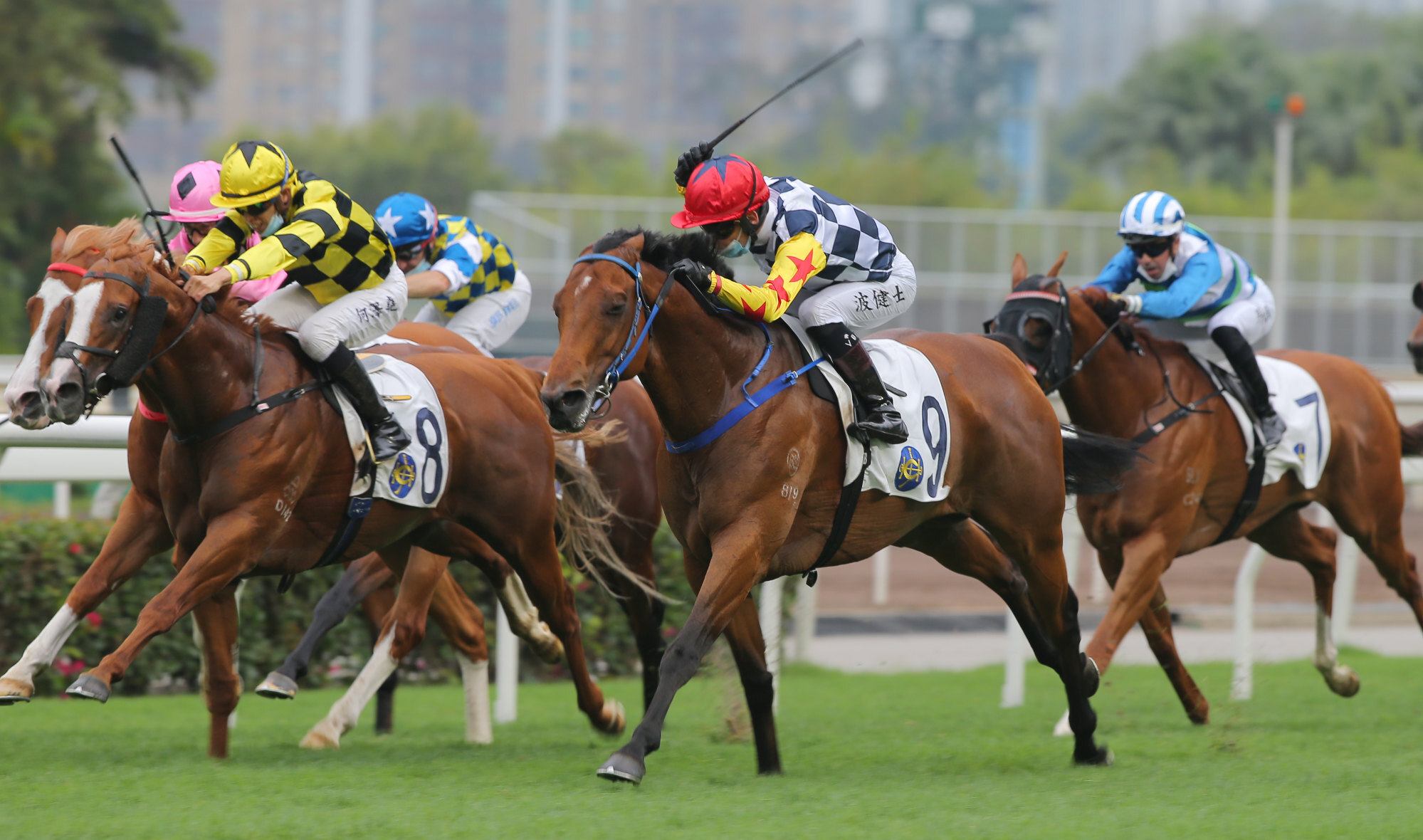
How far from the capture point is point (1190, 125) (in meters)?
51.1

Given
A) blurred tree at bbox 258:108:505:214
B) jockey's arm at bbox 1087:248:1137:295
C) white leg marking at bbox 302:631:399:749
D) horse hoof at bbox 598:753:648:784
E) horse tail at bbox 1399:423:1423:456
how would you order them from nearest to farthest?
horse hoof at bbox 598:753:648:784 < white leg marking at bbox 302:631:399:749 < jockey's arm at bbox 1087:248:1137:295 < horse tail at bbox 1399:423:1423:456 < blurred tree at bbox 258:108:505:214

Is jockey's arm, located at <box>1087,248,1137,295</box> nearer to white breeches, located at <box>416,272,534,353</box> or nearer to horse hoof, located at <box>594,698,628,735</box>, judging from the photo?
white breeches, located at <box>416,272,534,353</box>

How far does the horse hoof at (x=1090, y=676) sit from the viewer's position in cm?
548

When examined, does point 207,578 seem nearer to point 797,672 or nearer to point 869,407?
point 869,407

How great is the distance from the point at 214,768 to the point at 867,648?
488 cm

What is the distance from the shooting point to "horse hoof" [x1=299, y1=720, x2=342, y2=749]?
570 cm

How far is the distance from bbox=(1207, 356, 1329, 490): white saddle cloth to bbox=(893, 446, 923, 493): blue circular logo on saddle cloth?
2.23 metres

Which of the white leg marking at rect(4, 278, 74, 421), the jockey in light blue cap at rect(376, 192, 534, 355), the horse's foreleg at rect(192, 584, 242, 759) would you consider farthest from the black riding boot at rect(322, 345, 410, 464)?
the jockey in light blue cap at rect(376, 192, 534, 355)

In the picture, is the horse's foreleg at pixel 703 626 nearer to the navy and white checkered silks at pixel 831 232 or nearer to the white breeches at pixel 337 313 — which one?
the navy and white checkered silks at pixel 831 232

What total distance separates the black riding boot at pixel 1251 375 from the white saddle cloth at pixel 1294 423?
1.8 inches

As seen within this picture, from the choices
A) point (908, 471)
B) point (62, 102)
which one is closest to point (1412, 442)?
point (908, 471)

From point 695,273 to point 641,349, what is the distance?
0.28m

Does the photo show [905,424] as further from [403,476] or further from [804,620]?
[804,620]

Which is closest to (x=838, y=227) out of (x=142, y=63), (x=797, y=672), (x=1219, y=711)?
(x=1219, y=711)
